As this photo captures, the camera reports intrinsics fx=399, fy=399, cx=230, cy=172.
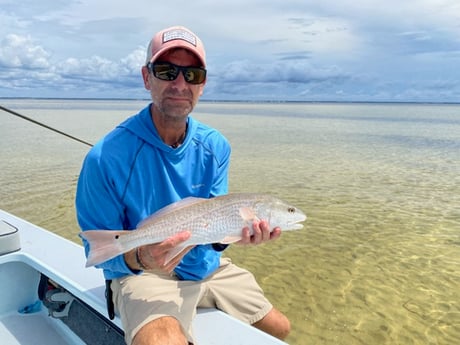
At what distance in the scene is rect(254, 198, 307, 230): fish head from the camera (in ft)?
9.07

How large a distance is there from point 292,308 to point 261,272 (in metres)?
1.17

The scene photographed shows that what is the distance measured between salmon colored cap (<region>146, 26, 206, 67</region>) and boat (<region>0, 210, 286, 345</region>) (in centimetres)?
199

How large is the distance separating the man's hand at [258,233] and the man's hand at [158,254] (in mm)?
403

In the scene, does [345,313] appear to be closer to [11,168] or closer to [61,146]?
[11,168]

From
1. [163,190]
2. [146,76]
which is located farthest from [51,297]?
[146,76]

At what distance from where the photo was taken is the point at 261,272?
6.92 meters

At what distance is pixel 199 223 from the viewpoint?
261cm

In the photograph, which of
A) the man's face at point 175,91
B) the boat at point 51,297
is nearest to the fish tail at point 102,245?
the boat at point 51,297

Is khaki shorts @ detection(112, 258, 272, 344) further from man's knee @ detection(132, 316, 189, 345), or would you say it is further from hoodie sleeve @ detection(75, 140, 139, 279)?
hoodie sleeve @ detection(75, 140, 139, 279)

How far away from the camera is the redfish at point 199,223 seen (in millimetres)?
2449

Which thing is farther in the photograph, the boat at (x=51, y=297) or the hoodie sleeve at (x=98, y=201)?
the boat at (x=51, y=297)

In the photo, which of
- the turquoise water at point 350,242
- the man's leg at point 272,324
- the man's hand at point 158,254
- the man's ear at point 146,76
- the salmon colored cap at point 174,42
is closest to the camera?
the man's hand at point 158,254

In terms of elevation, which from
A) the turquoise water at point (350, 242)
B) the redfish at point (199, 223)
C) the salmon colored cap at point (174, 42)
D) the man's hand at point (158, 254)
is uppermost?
the salmon colored cap at point (174, 42)

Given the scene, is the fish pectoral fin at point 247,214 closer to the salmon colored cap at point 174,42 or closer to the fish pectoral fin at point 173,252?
the fish pectoral fin at point 173,252
